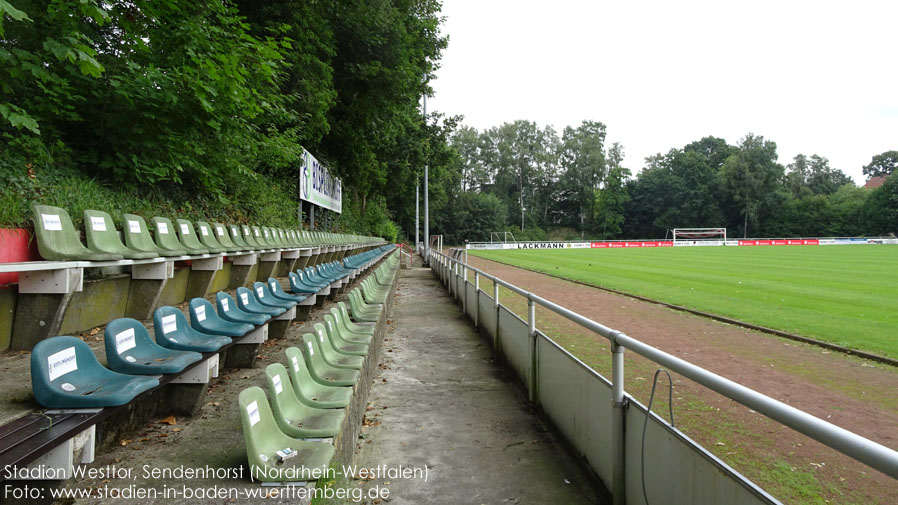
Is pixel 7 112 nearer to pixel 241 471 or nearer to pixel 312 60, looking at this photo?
pixel 241 471

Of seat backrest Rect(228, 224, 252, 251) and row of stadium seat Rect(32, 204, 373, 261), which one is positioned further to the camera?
seat backrest Rect(228, 224, 252, 251)

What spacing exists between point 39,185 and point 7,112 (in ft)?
2.86

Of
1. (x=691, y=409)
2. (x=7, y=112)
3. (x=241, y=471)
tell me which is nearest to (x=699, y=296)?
(x=691, y=409)

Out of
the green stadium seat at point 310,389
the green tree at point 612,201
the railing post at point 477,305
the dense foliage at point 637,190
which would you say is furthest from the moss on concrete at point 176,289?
the green tree at point 612,201

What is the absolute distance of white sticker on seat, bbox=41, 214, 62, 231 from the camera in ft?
10.9

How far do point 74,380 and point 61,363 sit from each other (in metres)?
0.10

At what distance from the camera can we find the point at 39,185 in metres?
4.68

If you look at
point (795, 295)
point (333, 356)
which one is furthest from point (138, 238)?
point (795, 295)

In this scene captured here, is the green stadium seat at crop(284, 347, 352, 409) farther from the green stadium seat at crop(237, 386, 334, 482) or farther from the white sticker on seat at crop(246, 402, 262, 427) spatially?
the white sticker on seat at crop(246, 402, 262, 427)

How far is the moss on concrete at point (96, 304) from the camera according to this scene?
373 centimetres

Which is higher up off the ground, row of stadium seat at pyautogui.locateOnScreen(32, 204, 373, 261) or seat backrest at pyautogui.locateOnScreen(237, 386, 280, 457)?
row of stadium seat at pyautogui.locateOnScreen(32, 204, 373, 261)

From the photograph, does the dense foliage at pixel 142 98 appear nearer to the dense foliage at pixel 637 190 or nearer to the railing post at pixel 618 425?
the railing post at pixel 618 425

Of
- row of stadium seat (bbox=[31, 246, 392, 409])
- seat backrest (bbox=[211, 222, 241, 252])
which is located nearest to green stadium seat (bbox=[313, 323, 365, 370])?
row of stadium seat (bbox=[31, 246, 392, 409])

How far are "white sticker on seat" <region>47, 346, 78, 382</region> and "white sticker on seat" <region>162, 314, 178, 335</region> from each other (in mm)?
766
